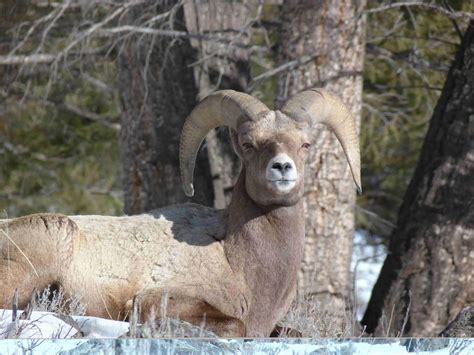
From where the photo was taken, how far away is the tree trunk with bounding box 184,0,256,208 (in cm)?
1195

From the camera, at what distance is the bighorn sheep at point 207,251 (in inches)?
279

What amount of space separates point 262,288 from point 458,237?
3.60 meters

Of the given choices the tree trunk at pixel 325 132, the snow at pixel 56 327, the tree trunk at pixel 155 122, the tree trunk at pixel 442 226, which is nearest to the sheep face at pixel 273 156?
the snow at pixel 56 327

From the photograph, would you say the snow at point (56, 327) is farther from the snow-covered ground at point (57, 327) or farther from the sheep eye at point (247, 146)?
the sheep eye at point (247, 146)

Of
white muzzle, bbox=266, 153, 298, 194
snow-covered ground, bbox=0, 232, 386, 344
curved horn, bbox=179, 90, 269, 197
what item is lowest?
snow-covered ground, bbox=0, 232, 386, 344

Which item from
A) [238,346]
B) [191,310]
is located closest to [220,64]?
[191,310]

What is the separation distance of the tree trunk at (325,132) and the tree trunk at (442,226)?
2.04 feet

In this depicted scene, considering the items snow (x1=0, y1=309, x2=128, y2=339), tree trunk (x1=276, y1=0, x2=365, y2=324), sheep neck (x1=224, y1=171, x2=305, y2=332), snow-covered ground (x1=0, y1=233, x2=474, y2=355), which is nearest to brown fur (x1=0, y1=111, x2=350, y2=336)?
sheep neck (x1=224, y1=171, x2=305, y2=332)

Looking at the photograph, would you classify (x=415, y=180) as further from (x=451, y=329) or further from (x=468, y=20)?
(x=451, y=329)

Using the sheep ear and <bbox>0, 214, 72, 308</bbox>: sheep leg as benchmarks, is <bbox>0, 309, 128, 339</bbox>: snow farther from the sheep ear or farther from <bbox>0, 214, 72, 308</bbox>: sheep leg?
the sheep ear

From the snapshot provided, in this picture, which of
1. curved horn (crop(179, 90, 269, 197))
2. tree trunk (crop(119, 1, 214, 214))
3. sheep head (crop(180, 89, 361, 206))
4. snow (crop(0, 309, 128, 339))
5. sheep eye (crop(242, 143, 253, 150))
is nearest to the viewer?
snow (crop(0, 309, 128, 339))

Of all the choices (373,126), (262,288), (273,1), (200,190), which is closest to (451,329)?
(262,288)

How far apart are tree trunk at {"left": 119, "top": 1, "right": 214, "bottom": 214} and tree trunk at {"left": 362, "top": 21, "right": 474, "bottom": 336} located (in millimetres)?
2447

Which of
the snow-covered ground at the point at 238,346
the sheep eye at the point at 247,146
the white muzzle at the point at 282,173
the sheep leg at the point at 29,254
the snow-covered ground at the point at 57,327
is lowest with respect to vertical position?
the snow-covered ground at the point at 57,327
